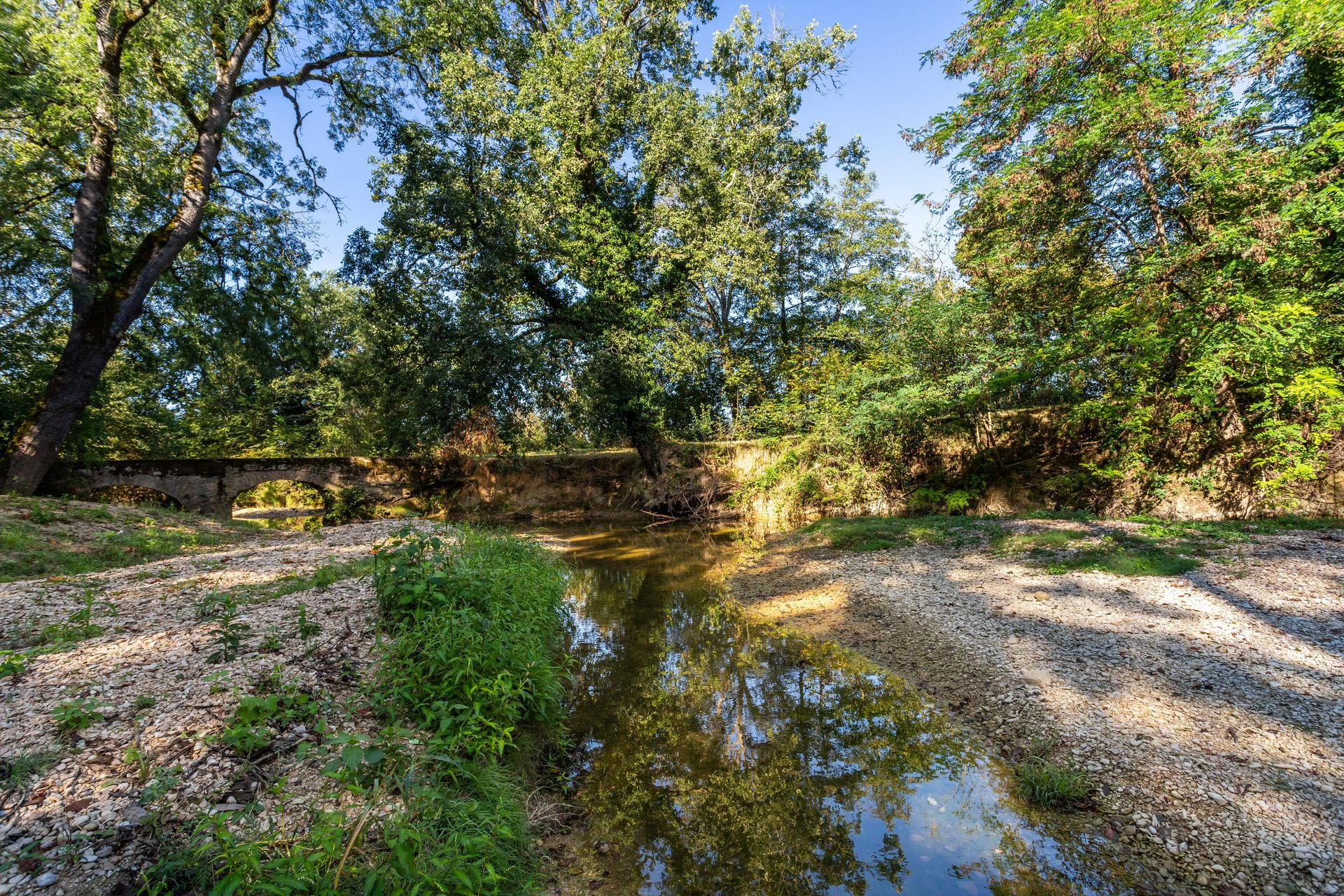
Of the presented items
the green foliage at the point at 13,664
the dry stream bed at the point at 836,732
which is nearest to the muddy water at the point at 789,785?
the dry stream bed at the point at 836,732

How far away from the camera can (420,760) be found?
266cm

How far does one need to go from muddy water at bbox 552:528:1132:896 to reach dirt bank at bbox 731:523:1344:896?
0.47m

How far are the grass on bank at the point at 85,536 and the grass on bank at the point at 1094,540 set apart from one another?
11.3m

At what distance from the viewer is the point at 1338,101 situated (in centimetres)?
802

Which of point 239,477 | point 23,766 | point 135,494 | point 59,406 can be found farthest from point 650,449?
point 135,494

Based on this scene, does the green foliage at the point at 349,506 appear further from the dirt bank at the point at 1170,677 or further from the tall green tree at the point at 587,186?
the dirt bank at the point at 1170,677

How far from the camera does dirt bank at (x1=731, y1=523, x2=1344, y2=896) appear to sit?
2850 mm

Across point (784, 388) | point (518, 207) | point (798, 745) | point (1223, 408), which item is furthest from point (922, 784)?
point (784, 388)

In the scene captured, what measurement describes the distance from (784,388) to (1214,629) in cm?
1530

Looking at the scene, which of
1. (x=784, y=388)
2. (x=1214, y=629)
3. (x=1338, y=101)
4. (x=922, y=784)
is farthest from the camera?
(x=784, y=388)

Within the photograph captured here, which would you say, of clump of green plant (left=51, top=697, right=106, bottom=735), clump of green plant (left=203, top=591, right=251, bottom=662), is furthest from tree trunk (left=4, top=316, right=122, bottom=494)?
clump of green plant (left=51, top=697, right=106, bottom=735)

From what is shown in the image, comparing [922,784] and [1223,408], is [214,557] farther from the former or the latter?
[1223,408]

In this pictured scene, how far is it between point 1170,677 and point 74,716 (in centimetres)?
755

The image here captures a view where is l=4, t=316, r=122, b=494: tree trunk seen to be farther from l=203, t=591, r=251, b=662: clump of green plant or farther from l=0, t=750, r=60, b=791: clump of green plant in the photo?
l=0, t=750, r=60, b=791: clump of green plant
